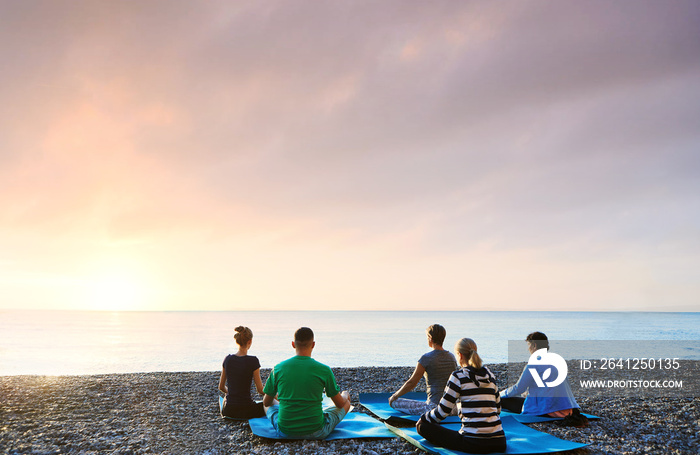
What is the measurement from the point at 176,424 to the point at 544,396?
6364 millimetres

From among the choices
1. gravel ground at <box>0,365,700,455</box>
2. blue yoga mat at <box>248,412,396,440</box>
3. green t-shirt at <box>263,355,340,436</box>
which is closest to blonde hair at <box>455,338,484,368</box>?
gravel ground at <box>0,365,700,455</box>

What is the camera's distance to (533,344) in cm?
779

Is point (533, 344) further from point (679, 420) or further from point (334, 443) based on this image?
point (334, 443)

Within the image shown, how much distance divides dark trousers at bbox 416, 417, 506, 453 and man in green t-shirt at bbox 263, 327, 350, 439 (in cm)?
128

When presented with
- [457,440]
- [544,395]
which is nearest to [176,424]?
[457,440]

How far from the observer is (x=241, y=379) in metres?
7.88

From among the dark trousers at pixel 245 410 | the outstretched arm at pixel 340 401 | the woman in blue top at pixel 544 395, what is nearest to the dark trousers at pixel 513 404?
the woman in blue top at pixel 544 395

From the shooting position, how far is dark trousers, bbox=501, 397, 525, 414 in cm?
865

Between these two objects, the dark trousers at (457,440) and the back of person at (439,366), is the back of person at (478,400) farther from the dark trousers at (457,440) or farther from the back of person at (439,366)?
the back of person at (439,366)

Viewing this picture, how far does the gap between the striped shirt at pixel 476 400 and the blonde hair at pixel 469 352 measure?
0.23 ft

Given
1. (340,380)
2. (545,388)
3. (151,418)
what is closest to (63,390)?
(151,418)

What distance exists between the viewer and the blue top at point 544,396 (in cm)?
779

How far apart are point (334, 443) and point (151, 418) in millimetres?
3793

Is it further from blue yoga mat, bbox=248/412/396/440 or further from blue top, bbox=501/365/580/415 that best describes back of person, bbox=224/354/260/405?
blue top, bbox=501/365/580/415
